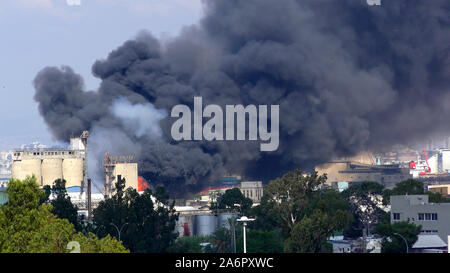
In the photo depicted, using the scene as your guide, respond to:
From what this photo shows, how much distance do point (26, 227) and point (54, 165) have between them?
9304 cm

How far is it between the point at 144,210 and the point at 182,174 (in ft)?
185

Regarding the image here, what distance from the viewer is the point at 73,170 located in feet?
381

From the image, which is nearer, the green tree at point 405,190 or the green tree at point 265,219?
the green tree at point 265,219

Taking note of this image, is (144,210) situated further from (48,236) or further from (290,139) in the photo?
(290,139)

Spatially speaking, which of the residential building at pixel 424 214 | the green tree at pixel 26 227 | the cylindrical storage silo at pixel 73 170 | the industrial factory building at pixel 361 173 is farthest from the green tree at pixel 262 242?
the industrial factory building at pixel 361 173

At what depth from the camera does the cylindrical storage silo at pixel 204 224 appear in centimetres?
9150

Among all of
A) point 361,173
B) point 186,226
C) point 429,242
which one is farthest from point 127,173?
point 361,173

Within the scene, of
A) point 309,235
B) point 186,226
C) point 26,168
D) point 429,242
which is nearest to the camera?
point 309,235

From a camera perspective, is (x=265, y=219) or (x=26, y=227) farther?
(x=265, y=219)

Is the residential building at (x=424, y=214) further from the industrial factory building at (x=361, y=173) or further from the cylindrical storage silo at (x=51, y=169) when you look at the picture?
the industrial factory building at (x=361, y=173)

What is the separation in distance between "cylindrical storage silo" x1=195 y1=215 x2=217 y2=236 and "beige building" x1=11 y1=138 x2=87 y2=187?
93.3ft

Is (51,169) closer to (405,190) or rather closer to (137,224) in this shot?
(405,190)

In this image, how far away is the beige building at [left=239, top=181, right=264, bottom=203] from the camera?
12656 centimetres
